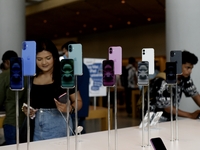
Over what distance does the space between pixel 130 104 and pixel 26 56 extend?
7.39 metres

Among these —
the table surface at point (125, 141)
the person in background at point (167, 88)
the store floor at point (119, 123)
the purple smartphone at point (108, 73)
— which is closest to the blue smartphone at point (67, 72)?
the purple smartphone at point (108, 73)

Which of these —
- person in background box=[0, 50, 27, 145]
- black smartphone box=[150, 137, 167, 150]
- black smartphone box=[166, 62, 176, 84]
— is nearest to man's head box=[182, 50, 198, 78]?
black smartphone box=[166, 62, 176, 84]

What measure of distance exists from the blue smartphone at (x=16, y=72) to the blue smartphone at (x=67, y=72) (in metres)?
0.18

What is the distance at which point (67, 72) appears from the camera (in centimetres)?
144

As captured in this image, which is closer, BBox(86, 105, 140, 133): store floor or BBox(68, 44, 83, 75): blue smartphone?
BBox(68, 44, 83, 75): blue smartphone

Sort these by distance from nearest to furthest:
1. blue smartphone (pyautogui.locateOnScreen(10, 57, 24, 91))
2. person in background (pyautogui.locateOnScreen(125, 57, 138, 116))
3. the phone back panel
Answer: blue smartphone (pyautogui.locateOnScreen(10, 57, 24, 91))
the phone back panel
person in background (pyautogui.locateOnScreen(125, 57, 138, 116))

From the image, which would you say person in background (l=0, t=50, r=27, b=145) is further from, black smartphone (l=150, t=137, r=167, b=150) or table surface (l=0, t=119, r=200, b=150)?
black smartphone (l=150, t=137, r=167, b=150)

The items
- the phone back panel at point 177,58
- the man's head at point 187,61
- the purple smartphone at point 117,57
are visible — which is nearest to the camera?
the purple smartphone at point 117,57

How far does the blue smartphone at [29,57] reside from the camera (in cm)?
144

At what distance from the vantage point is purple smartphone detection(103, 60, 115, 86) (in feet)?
5.11

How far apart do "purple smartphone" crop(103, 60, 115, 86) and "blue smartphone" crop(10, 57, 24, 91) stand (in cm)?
41

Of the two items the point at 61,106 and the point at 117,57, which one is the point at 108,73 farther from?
the point at 61,106

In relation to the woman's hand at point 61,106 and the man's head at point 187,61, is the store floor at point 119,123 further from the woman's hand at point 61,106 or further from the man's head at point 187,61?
the woman's hand at point 61,106

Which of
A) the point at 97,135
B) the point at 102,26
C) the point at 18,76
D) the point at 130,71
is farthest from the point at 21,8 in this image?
the point at 102,26
